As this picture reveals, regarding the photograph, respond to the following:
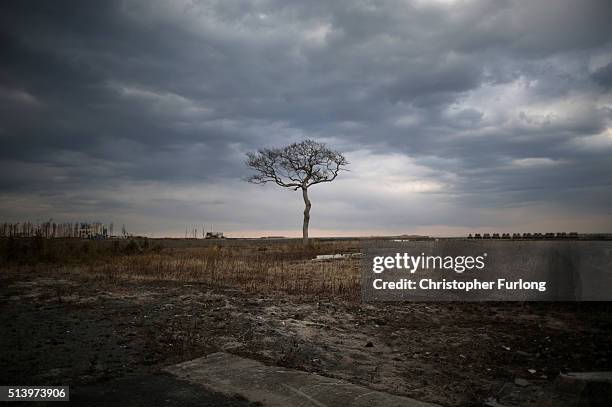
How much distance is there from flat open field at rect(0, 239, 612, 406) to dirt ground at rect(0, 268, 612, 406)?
2 centimetres

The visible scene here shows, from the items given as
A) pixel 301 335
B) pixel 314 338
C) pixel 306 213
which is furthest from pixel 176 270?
pixel 306 213

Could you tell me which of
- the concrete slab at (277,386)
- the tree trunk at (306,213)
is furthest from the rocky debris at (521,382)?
the tree trunk at (306,213)

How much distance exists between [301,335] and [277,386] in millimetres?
2111

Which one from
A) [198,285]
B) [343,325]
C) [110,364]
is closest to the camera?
[110,364]

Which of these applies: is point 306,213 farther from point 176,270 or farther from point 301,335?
point 301,335

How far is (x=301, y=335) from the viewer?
589cm

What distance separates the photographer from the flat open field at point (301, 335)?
4258 mm

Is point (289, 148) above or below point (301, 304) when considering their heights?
above

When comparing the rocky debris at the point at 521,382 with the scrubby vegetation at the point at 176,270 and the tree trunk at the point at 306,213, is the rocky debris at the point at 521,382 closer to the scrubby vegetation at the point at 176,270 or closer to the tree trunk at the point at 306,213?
the scrubby vegetation at the point at 176,270

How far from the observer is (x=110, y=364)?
171 inches

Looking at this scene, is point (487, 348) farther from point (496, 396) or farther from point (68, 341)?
point (68, 341)

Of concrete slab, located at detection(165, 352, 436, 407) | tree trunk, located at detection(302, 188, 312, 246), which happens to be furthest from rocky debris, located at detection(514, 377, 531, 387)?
tree trunk, located at detection(302, 188, 312, 246)

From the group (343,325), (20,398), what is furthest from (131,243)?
(20,398)

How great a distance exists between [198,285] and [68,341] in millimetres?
4632
